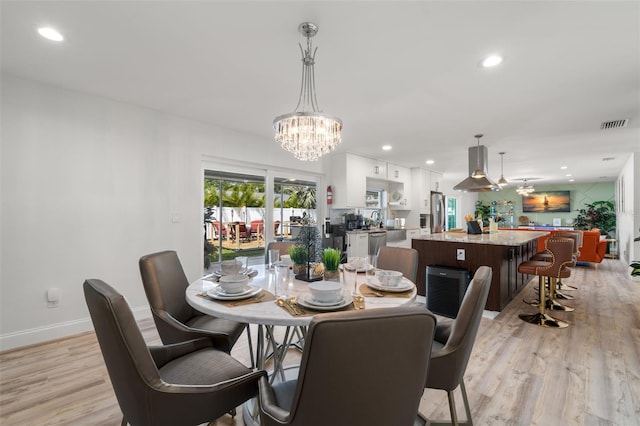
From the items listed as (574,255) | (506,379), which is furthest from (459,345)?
(574,255)

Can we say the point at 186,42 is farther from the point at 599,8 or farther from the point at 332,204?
the point at 332,204

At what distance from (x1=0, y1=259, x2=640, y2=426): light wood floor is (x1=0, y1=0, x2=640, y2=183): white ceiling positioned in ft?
7.77

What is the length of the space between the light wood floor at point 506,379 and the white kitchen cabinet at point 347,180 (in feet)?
9.58

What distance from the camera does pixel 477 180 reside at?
15.7ft

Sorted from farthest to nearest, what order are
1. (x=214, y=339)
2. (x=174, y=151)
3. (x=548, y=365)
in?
(x=174, y=151), (x=548, y=365), (x=214, y=339)

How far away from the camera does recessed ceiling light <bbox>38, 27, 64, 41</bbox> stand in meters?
1.93

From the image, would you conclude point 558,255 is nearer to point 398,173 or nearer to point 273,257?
point 273,257

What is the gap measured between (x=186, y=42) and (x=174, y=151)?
1.78 m

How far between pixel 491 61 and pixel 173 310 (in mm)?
2905

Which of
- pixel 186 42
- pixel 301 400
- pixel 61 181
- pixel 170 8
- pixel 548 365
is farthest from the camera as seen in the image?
pixel 61 181

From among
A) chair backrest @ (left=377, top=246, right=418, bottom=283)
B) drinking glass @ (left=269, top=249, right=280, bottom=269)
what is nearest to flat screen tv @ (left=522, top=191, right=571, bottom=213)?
chair backrest @ (left=377, top=246, right=418, bottom=283)

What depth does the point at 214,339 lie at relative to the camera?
162 centimetres

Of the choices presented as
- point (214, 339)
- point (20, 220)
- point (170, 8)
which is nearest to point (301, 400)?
point (214, 339)

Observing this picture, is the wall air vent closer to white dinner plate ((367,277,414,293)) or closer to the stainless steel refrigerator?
the stainless steel refrigerator
